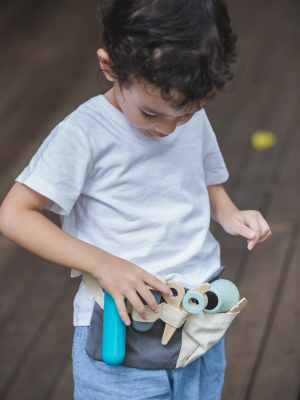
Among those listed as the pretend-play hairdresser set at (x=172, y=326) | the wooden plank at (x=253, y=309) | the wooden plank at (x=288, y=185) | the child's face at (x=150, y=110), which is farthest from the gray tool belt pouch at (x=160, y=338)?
the wooden plank at (x=288, y=185)

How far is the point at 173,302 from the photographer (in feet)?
2.56

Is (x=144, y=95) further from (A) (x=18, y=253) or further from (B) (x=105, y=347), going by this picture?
(A) (x=18, y=253)

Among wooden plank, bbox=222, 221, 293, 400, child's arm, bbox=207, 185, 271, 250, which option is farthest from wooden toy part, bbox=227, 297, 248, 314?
wooden plank, bbox=222, 221, 293, 400

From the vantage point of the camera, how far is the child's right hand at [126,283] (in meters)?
0.72

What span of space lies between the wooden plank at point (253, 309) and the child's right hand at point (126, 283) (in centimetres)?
80

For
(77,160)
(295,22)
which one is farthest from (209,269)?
(295,22)

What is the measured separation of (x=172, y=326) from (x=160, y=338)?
40 mm

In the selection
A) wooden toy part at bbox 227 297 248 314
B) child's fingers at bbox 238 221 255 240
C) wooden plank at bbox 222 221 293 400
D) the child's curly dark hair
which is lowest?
wooden plank at bbox 222 221 293 400

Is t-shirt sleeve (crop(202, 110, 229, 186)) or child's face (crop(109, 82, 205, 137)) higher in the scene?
child's face (crop(109, 82, 205, 137))

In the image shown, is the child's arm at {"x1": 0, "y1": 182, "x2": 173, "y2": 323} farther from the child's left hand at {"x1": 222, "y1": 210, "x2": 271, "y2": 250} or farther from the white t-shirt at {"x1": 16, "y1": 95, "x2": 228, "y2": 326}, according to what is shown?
the child's left hand at {"x1": 222, "y1": 210, "x2": 271, "y2": 250}

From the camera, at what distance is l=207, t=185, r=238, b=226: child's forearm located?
3.24ft

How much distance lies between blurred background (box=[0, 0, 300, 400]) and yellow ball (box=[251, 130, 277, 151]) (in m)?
0.01

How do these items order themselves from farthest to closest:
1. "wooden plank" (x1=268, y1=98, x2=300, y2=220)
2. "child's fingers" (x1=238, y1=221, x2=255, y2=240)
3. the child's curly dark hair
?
"wooden plank" (x1=268, y1=98, x2=300, y2=220)
"child's fingers" (x1=238, y1=221, x2=255, y2=240)
the child's curly dark hair

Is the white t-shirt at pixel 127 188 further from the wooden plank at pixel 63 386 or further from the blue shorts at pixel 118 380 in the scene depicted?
the wooden plank at pixel 63 386
